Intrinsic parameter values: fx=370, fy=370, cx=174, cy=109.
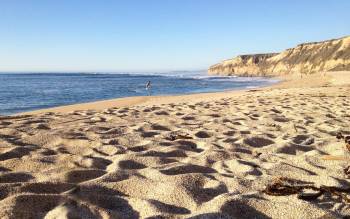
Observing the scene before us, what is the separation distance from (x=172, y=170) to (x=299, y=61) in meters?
62.0

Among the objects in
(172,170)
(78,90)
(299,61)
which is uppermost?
(172,170)

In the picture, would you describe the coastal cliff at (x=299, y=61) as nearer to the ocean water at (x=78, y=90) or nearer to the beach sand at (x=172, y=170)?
the ocean water at (x=78, y=90)

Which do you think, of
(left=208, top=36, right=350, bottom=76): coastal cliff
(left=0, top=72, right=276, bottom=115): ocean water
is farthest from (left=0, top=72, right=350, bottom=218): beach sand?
(left=208, top=36, right=350, bottom=76): coastal cliff

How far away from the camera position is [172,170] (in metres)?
3.06

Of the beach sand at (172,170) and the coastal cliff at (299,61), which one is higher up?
the beach sand at (172,170)

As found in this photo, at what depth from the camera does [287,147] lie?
13.3 feet

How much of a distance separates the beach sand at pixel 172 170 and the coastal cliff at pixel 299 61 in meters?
44.4

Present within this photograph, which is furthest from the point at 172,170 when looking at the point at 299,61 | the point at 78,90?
the point at 299,61

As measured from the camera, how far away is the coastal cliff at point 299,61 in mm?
50312

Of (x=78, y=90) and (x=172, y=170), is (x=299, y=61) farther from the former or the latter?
(x=172, y=170)

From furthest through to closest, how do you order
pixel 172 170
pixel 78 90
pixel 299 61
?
1. pixel 299 61
2. pixel 78 90
3. pixel 172 170

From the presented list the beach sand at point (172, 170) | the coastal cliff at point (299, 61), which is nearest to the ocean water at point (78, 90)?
the beach sand at point (172, 170)

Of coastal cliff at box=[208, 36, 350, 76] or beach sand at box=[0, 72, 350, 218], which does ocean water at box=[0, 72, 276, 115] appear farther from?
coastal cliff at box=[208, 36, 350, 76]

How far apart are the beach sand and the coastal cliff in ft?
146
